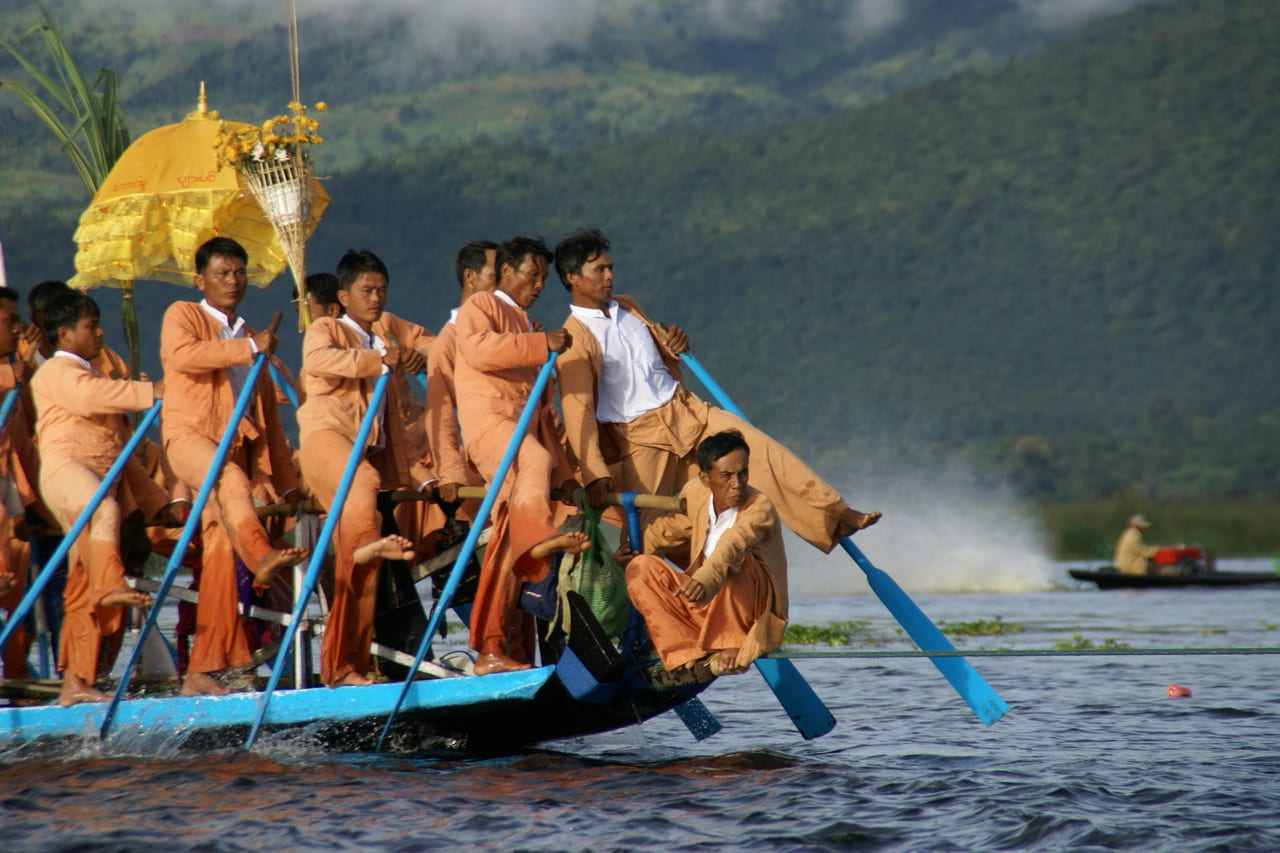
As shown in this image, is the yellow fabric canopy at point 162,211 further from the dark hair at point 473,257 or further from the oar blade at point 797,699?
the oar blade at point 797,699

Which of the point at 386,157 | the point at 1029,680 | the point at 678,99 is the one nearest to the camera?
the point at 1029,680

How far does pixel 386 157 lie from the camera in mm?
116812

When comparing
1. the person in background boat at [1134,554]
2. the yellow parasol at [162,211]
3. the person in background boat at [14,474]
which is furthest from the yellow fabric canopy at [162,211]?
the person in background boat at [1134,554]

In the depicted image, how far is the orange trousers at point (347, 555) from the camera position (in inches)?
348

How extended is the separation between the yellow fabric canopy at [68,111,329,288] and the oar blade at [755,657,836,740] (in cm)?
506

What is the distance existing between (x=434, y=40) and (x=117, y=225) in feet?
386

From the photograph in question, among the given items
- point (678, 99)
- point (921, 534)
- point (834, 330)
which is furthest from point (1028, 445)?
point (678, 99)

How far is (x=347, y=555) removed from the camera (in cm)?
886

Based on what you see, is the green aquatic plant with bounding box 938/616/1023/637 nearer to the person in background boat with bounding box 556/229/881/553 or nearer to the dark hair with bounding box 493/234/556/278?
the person in background boat with bounding box 556/229/881/553

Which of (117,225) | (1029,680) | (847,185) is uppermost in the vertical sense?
(847,185)

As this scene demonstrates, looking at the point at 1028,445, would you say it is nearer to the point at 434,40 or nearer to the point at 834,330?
the point at 834,330

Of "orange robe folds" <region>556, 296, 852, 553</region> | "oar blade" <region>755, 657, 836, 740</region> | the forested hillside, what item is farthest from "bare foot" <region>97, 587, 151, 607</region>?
the forested hillside

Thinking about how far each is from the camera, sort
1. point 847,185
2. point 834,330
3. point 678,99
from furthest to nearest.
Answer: point 678,99 → point 847,185 → point 834,330

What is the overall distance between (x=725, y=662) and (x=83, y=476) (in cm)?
385
